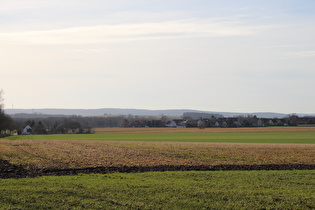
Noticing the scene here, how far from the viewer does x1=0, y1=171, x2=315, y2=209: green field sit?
50.5 ft

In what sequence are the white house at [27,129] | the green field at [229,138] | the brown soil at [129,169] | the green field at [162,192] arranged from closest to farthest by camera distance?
the green field at [162,192] < the brown soil at [129,169] < the green field at [229,138] < the white house at [27,129]

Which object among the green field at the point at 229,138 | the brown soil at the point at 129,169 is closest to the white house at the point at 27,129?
the green field at the point at 229,138

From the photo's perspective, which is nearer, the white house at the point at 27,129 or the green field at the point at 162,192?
the green field at the point at 162,192

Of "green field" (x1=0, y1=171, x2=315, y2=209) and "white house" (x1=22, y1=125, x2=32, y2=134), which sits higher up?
"white house" (x1=22, y1=125, x2=32, y2=134)

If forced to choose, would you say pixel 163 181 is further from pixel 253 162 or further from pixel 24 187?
pixel 253 162

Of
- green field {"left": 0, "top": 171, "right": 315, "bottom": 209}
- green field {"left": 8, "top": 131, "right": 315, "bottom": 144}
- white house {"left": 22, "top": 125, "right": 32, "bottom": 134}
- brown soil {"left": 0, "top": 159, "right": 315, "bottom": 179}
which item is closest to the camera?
green field {"left": 0, "top": 171, "right": 315, "bottom": 209}

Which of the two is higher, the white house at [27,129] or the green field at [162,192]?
the white house at [27,129]

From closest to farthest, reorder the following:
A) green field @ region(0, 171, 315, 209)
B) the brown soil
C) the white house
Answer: green field @ region(0, 171, 315, 209)
the brown soil
the white house

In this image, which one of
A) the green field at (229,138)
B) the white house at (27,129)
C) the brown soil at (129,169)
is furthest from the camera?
the white house at (27,129)

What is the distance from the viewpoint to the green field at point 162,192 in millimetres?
15391

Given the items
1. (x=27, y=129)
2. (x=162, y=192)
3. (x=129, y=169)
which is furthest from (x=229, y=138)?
(x=27, y=129)

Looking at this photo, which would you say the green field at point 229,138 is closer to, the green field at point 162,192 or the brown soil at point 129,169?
the brown soil at point 129,169

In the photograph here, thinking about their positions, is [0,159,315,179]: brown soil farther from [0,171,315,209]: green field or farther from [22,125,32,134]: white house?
[22,125,32,134]: white house

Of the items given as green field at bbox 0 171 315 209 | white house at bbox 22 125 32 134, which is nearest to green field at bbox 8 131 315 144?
green field at bbox 0 171 315 209
